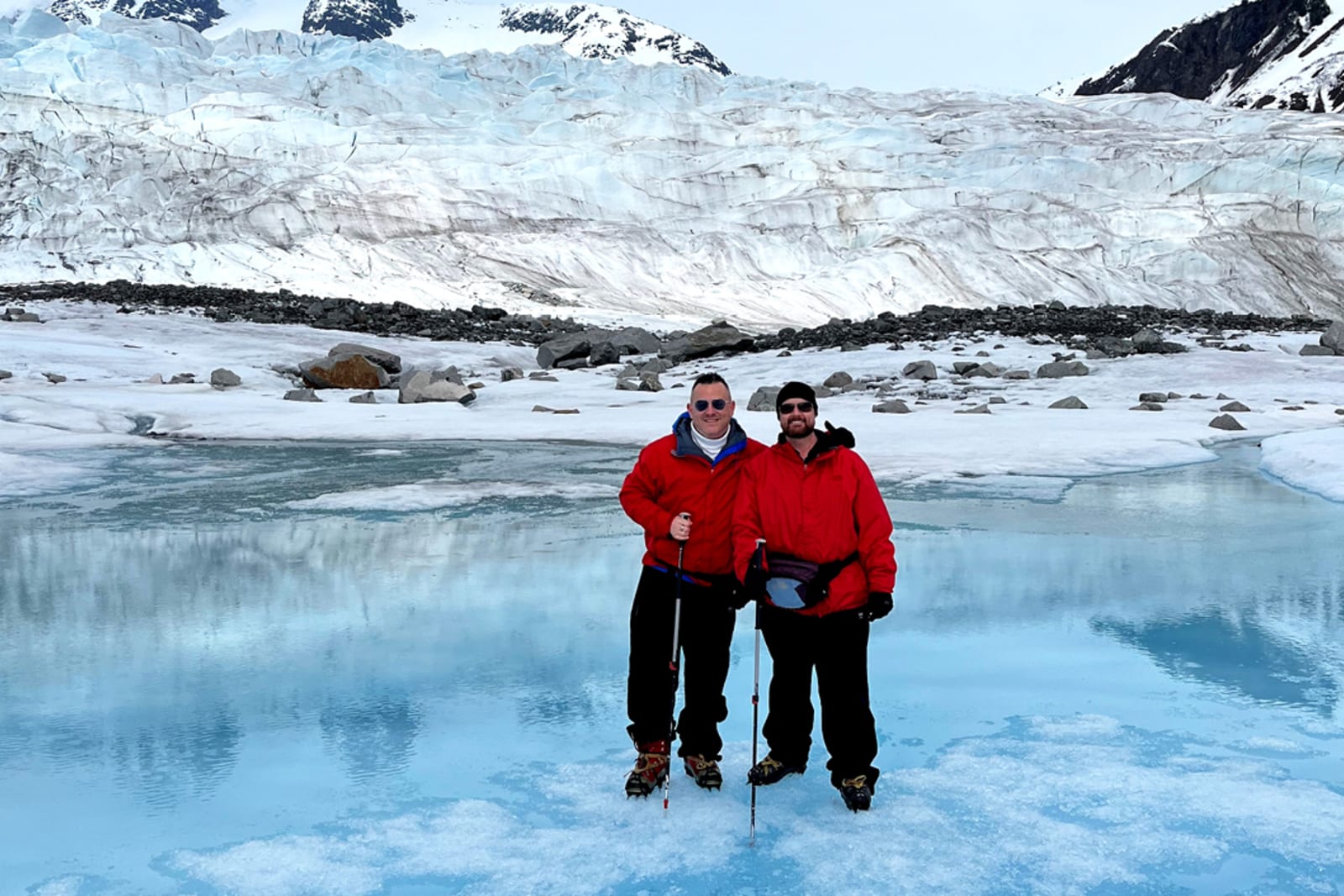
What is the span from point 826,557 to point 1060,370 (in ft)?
47.4

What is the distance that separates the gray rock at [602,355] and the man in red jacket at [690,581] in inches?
710

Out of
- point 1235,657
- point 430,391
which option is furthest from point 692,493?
point 430,391

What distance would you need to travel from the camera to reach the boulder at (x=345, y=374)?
681 inches

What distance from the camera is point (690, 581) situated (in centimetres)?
318

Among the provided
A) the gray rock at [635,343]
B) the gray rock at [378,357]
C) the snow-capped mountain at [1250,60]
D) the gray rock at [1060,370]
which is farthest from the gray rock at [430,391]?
the snow-capped mountain at [1250,60]

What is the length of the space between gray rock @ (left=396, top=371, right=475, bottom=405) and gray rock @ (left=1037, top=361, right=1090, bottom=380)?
7720 mm

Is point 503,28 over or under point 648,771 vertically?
over

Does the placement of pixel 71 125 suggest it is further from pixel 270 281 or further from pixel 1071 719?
pixel 1071 719

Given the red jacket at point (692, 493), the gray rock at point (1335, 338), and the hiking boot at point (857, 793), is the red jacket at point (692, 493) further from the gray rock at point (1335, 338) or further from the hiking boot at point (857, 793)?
the gray rock at point (1335, 338)

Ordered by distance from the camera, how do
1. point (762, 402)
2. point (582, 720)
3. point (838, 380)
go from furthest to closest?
point (838, 380) → point (762, 402) → point (582, 720)

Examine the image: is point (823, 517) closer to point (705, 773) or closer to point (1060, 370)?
point (705, 773)

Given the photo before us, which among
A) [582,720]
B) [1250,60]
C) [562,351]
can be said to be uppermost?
[1250,60]

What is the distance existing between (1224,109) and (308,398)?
5055cm

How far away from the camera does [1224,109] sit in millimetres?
53875
